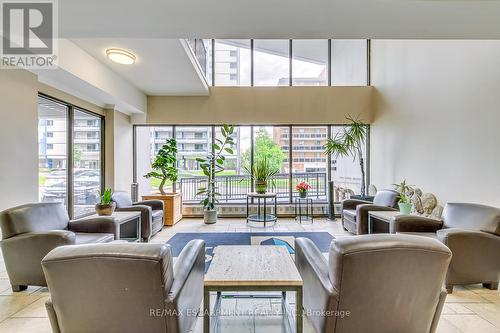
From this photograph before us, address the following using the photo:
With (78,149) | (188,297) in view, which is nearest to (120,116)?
(78,149)

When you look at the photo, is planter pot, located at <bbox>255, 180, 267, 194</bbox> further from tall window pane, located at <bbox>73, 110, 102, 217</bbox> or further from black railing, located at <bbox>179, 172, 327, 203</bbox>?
tall window pane, located at <bbox>73, 110, 102, 217</bbox>

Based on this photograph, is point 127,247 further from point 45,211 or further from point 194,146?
point 194,146

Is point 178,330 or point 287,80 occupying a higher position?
point 287,80

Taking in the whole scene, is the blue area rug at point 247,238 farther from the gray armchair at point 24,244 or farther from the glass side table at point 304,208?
the gray armchair at point 24,244

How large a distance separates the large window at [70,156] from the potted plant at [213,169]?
85.6 inches

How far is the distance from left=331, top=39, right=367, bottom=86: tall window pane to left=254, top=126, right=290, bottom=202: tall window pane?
1.91 m

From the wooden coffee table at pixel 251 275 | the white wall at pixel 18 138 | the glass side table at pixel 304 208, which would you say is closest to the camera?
the wooden coffee table at pixel 251 275

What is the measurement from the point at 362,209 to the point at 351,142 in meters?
2.14

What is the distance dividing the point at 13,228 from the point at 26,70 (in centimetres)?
214

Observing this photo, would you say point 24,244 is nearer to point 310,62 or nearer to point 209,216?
point 209,216

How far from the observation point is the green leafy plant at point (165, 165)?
5.90 m

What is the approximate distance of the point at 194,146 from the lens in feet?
22.1

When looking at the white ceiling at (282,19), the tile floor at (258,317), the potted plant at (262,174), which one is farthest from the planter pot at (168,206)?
the white ceiling at (282,19)

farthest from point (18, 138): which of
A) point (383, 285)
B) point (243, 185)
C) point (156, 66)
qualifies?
point (243, 185)
